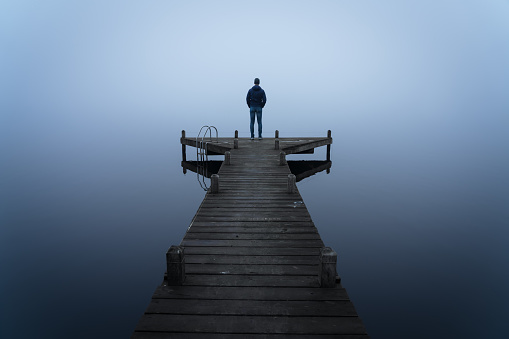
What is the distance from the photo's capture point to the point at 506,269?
10.4 metres

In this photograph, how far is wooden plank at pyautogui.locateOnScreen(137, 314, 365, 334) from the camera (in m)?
3.96

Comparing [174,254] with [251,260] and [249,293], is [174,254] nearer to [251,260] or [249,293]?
[249,293]

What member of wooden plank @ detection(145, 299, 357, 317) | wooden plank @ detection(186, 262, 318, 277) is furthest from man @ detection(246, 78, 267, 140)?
wooden plank @ detection(145, 299, 357, 317)

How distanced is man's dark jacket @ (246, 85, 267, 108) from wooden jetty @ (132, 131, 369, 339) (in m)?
7.16

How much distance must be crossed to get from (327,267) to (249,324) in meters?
1.32

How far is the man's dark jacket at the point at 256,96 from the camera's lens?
46.2 ft

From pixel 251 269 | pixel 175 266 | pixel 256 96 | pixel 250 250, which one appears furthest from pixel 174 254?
pixel 256 96

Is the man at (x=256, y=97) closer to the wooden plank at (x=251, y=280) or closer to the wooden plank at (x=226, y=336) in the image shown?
the wooden plank at (x=251, y=280)

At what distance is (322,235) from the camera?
13.2m

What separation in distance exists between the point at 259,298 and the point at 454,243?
34.1 feet

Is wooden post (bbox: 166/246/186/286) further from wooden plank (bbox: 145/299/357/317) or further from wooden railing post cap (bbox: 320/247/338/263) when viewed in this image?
wooden railing post cap (bbox: 320/247/338/263)

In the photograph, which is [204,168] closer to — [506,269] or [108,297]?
[108,297]

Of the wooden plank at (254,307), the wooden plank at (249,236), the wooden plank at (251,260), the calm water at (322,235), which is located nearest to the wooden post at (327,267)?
the wooden plank at (254,307)

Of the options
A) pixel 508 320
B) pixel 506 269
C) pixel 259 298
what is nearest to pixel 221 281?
pixel 259 298
